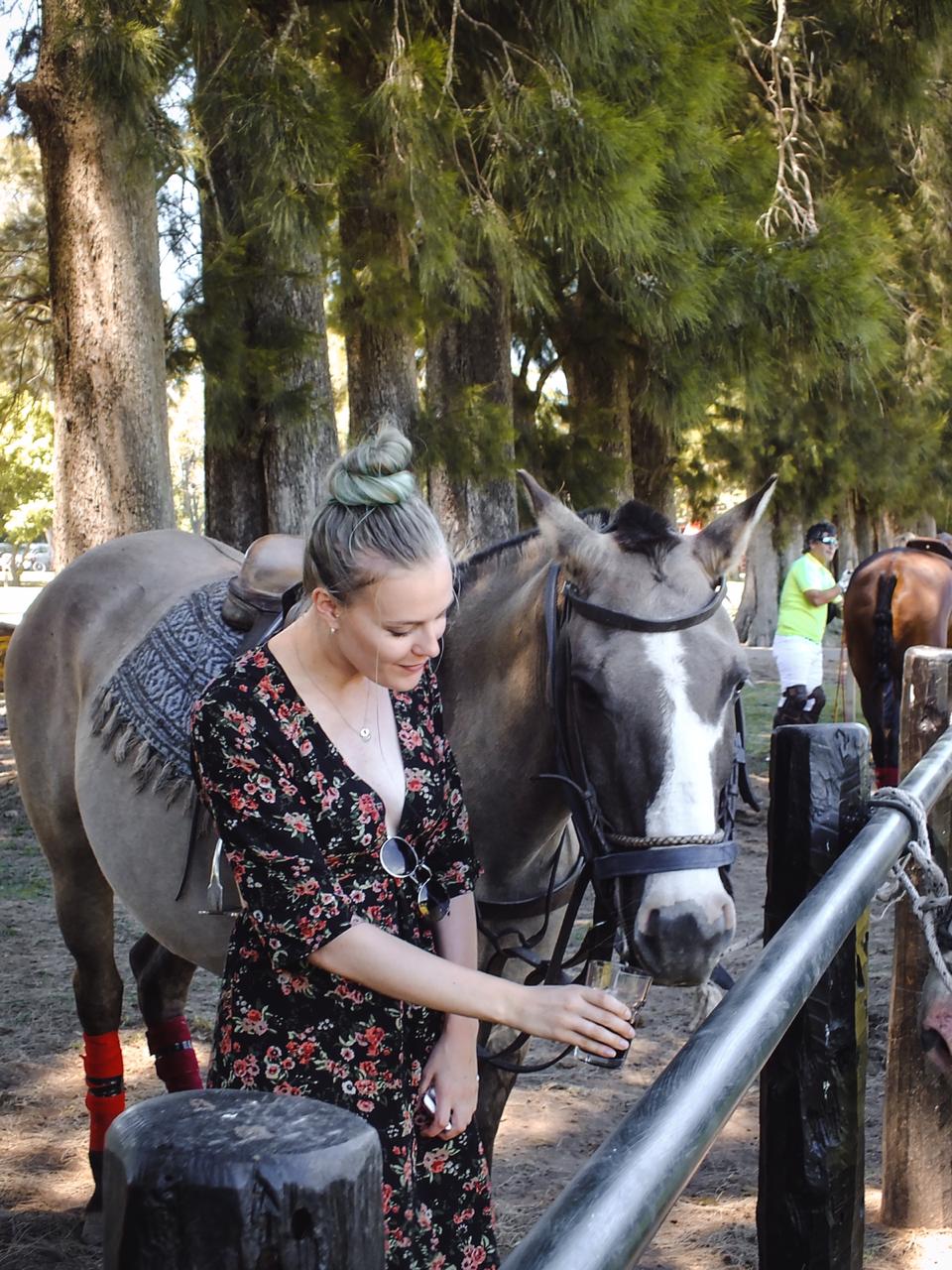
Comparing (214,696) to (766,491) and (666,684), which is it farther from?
(766,491)

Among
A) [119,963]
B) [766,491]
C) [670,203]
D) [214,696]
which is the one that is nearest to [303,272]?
[670,203]

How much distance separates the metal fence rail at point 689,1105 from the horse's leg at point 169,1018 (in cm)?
263

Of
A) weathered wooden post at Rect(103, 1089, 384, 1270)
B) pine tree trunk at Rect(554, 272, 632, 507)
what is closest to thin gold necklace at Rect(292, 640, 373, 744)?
weathered wooden post at Rect(103, 1089, 384, 1270)

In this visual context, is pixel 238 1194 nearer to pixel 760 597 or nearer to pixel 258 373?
pixel 258 373

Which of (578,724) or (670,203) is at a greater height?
(670,203)

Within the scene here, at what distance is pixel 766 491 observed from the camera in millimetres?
2387

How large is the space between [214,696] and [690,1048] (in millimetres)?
907

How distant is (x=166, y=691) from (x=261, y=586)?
0.41 meters

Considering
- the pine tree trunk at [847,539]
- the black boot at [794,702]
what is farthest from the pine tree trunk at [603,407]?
the pine tree trunk at [847,539]

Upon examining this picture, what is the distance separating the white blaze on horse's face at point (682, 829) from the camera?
1995 mm

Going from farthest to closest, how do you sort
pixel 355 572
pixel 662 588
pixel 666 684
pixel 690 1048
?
pixel 662 588 < pixel 666 684 < pixel 355 572 < pixel 690 1048

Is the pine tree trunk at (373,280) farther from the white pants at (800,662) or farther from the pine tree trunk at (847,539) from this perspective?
the pine tree trunk at (847,539)

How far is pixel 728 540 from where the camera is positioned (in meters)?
2.43

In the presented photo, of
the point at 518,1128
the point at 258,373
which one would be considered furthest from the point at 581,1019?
the point at 258,373
